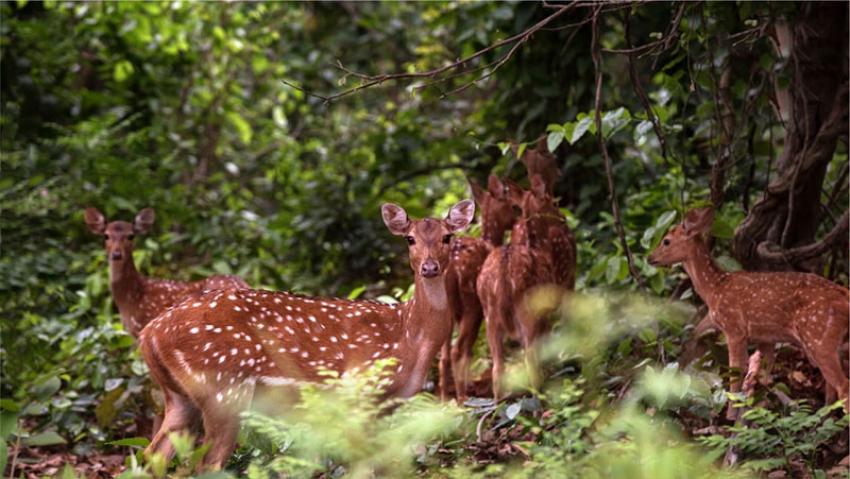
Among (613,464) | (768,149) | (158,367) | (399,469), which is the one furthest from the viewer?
(768,149)

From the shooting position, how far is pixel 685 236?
22.9ft

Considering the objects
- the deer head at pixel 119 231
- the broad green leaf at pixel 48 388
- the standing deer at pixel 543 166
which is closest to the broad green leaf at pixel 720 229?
the standing deer at pixel 543 166

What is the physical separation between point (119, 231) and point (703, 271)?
441 centimetres

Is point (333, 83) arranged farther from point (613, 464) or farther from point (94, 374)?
point (613, 464)

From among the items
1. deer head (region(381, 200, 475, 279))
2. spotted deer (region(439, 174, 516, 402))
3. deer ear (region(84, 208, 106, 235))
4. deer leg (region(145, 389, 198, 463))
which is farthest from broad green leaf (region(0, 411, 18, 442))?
deer ear (region(84, 208, 106, 235))

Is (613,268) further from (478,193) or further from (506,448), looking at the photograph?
(506,448)

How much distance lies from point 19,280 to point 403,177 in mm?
3590

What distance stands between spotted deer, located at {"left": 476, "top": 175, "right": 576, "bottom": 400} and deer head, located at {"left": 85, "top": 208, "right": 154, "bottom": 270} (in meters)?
2.98

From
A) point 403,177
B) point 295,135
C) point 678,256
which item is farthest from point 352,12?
point 678,256

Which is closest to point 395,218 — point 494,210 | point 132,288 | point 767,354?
point 494,210

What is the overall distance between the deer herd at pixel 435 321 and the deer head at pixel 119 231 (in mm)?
2636

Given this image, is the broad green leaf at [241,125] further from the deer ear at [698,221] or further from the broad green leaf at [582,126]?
the deer ear at [698,221]

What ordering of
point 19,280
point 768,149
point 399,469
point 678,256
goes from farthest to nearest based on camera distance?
point 19,280 < point 768,149 < point 678,256 < point 399,469

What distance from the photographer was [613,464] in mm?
4422
